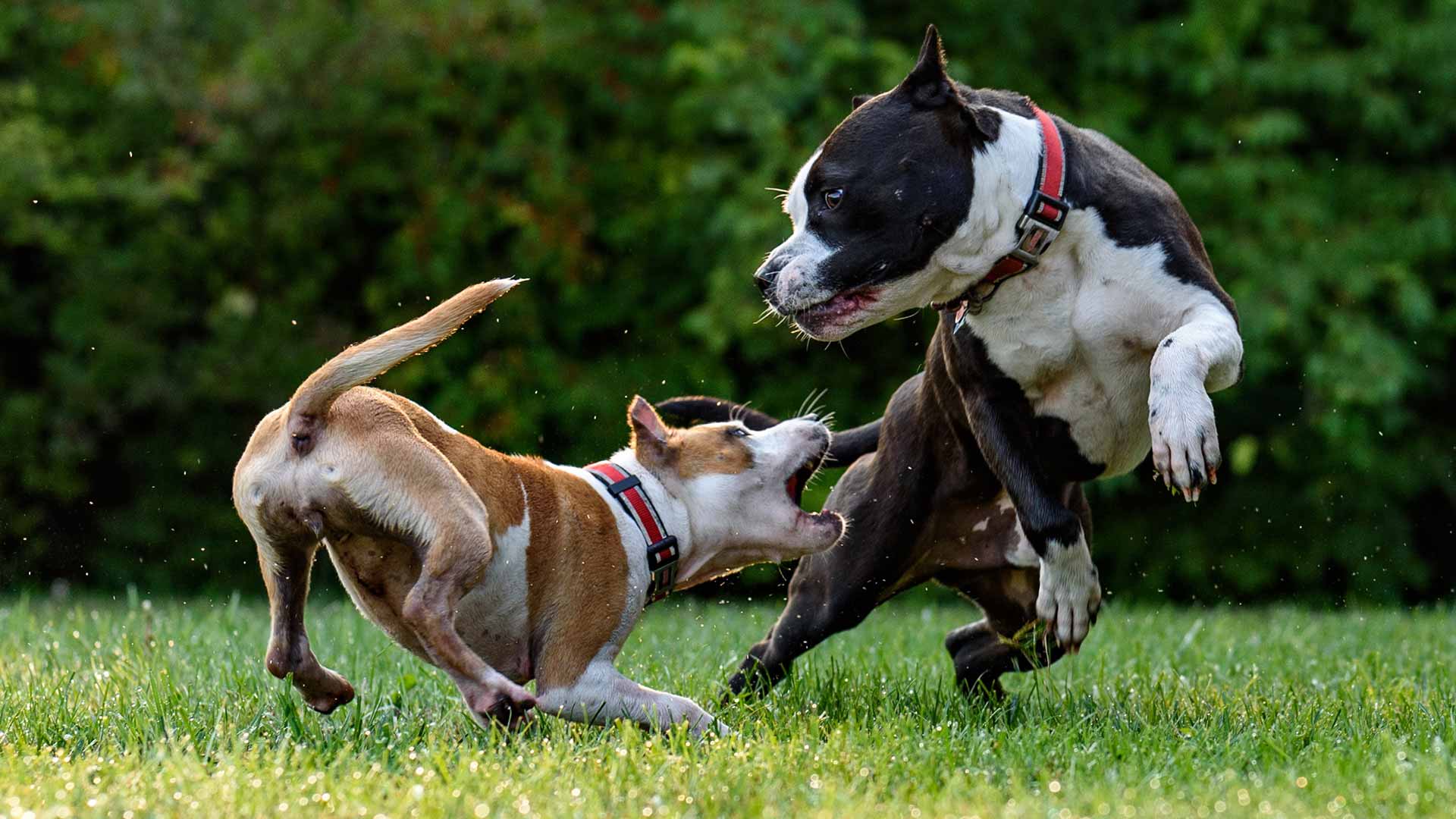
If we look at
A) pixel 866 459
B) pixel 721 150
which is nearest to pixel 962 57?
pixel 721 150

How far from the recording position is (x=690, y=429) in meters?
4.77

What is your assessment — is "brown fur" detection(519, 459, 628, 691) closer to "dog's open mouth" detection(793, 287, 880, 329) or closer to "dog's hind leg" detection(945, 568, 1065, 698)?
"dog's open mouth" detection(793, 287, 880, 329)

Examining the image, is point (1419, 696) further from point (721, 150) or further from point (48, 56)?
point (48, 56)

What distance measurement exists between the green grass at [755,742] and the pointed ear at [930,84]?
1.57m

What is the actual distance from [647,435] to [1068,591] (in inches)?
48.1

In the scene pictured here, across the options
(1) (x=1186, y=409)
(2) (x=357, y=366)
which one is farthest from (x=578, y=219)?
(1) (x=1186, y=409)

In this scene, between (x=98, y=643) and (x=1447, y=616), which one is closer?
(x=98, y=643)

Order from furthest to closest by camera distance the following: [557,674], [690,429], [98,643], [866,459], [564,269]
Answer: [564,269]
[98,643]
[866,459]
[690,429]
[557,674]

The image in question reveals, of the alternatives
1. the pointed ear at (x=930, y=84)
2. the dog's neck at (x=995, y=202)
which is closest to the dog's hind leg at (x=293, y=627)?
the dog's neck at (x=995, y=202)

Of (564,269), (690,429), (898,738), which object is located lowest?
(564,269)

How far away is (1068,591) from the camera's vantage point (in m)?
4.27

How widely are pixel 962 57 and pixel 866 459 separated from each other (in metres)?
7.77

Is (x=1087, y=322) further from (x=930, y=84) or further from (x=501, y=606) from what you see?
(x=501, y=606)

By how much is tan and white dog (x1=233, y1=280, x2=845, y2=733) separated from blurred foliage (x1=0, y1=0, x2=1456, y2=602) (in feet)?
21.6
